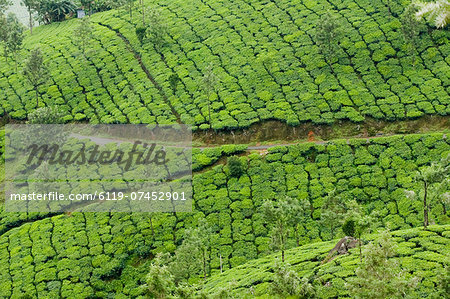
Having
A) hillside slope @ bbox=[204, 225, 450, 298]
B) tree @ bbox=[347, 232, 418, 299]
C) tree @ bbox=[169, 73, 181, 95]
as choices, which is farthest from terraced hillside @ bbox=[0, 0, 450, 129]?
tree @ bbox=[347, 232, 418, 299]

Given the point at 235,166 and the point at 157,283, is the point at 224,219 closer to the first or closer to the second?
the point at 235,166

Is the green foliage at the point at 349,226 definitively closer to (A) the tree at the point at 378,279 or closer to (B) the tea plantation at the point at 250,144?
(B) the tea plantation at the point at 250,144

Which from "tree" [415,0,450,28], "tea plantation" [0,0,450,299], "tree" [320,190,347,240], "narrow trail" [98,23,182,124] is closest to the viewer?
"tree" [415,0,450,28]

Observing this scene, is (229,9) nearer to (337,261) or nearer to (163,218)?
(163,218)

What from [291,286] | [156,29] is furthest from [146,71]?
[291,286]

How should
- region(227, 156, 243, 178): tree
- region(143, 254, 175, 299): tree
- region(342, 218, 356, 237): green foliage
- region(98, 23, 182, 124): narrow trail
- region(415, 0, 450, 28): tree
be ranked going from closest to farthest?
1. region(415, 0, 450, 28): tree
2. region(143, 254, 175, 299): tree
3. region(342, 218, 356, 237): green foliage
4. region(227, 156, 243, 178): tree
5. region(98, 23, 182, 124): narrow trail

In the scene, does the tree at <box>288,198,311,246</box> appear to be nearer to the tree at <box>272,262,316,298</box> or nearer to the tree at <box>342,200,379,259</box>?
the tree at <box>342,200,379,259</box>

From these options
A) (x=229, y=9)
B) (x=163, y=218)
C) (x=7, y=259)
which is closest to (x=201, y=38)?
(x=229, y=9)

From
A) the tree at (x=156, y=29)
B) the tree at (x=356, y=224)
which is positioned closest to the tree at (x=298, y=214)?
the tree at (x=356, y=224)
